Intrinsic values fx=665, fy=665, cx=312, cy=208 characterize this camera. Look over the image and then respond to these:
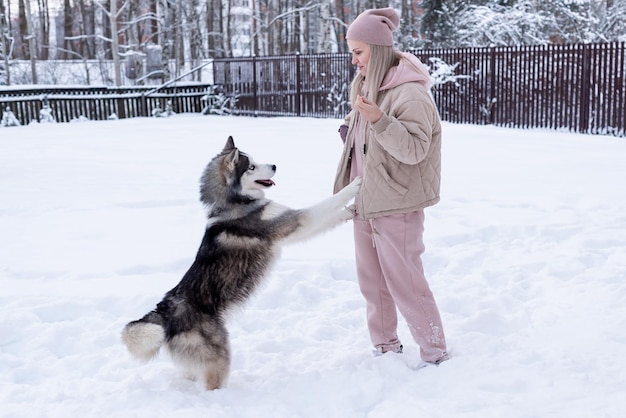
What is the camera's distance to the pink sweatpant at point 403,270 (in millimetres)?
3180

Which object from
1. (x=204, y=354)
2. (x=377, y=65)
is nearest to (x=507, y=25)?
(x=377, y=65)

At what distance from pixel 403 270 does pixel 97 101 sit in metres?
17.0

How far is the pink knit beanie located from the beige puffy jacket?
23 centimetres

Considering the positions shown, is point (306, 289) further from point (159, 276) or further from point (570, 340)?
point (570, 340)

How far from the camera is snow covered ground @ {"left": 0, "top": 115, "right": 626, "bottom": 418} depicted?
302cm

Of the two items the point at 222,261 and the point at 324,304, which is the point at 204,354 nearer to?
the point at 222,261

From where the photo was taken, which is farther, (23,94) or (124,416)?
(23,94)

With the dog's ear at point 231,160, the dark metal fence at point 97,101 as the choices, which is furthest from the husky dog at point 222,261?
the dark metal fence at point 97,101

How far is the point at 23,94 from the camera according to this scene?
17.6 m

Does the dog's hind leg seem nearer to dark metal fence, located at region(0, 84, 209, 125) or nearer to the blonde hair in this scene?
the blonde hair

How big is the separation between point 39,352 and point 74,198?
14.0ft

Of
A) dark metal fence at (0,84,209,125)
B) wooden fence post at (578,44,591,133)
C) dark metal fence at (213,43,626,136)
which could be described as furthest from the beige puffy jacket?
dark metal fence at (0,84,209,125)

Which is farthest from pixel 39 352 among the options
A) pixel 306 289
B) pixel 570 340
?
pixel 570 340

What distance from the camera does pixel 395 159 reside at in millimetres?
3092
